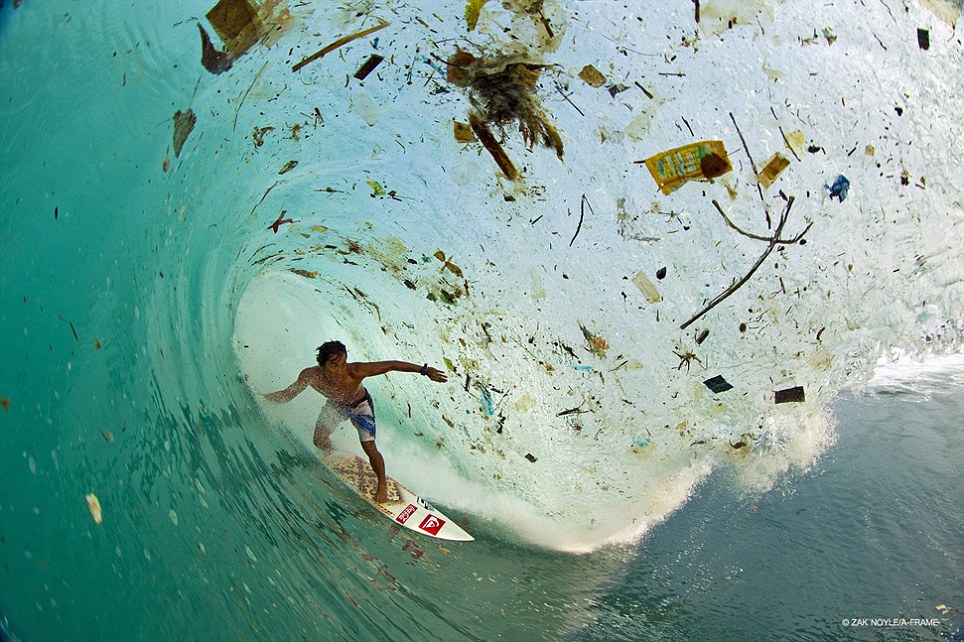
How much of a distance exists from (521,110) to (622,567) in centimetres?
121

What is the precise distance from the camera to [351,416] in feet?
5.64

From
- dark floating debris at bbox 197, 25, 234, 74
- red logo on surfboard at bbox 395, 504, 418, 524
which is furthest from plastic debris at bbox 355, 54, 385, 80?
red logo on surfboard at bbox 395, 504, 418, 524

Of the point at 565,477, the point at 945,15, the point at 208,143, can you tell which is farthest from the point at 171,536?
the point at 945,15

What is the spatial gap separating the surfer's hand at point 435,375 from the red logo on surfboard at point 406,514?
35cm

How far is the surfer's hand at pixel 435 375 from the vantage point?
5.66 feet

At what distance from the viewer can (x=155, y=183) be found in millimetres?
1354

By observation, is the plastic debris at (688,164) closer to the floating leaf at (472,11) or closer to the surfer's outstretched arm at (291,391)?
the floating leaf at (472,11)

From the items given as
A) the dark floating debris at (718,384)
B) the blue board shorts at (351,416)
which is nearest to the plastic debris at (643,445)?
the dark floating debris at (718,384)

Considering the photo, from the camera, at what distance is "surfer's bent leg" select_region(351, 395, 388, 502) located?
67.9 inches

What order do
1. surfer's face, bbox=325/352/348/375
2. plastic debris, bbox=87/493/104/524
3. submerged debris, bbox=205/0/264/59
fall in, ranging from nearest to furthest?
plastic debris, bbox=87/493/104/524
submerged debris, bbox=205/0/264/59
surfer's face, bbox=325/352/348/375

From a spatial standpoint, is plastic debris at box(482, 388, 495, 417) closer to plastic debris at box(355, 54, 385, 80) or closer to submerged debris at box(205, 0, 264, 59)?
plastic debris at box(355, 54, 385, 80)

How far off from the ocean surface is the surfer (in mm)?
36

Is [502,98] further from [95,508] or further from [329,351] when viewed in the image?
[95,508]

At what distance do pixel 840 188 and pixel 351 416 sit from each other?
1375 mm
